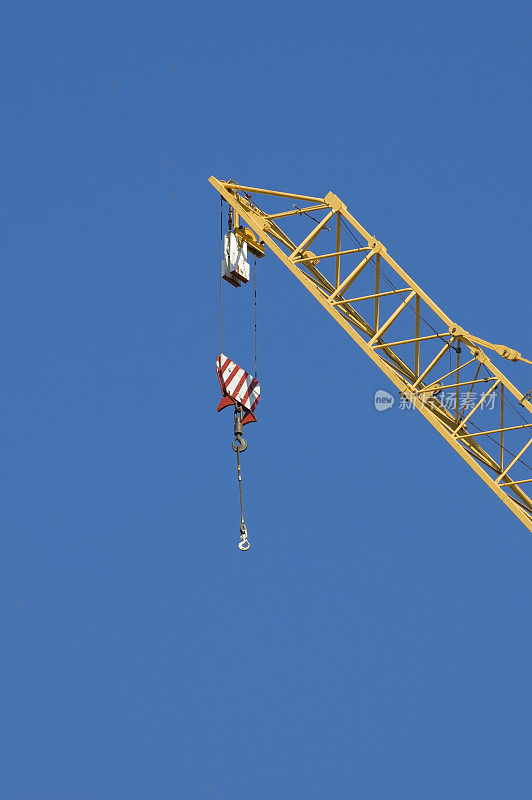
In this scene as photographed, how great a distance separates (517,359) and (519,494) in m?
3.99

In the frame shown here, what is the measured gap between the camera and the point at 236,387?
58.1 m

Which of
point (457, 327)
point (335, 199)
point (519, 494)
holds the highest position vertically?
point (335, 199)

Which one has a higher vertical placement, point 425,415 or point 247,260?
point 247,260

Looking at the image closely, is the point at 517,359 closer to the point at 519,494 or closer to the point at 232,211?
the point at 519,494

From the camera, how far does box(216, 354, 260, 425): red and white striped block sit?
5800 centimetres

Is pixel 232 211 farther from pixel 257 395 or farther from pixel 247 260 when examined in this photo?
pixel 257 395

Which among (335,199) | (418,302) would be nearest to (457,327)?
(418,302)

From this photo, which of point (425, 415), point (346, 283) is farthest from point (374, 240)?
point (425, 415)

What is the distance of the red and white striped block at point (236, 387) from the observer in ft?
190

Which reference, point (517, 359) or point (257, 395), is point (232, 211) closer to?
point (257, 395)

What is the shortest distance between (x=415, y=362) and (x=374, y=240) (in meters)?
3.74

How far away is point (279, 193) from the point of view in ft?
192

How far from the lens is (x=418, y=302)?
57.8 m

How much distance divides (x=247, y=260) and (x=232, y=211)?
5.17 feet
